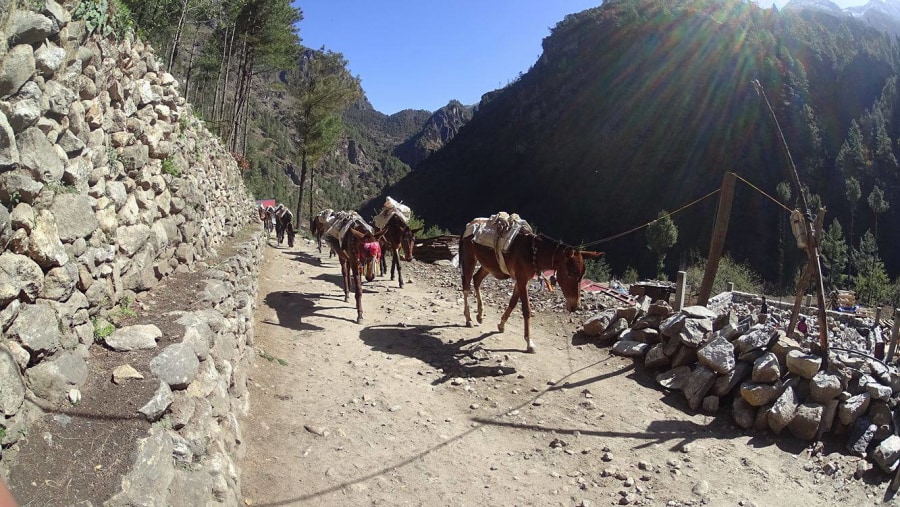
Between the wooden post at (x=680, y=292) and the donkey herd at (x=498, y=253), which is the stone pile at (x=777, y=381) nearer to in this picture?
the donkey herd at (x=498, y=253)

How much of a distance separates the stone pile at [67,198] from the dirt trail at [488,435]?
1.22 metres

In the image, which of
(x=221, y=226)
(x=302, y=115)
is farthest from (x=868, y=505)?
(x=302, y=115)

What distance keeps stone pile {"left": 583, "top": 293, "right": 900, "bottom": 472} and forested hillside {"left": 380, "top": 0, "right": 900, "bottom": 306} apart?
65.7m

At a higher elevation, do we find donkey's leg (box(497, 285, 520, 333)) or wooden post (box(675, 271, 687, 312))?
wooden post (box(675, 271, 687, 312))

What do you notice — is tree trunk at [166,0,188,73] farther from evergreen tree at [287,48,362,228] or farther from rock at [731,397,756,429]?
evergreen tree at [287,48,362,228]

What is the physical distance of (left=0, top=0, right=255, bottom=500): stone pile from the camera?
2.89 metres

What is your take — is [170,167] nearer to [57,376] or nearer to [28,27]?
[28,27]

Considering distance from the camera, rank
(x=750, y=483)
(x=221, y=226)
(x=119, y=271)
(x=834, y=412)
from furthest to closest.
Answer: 1. (x=221, y=226)
2. (x=834, y=412)
3. (x=750, y=483)
4. (x=119, y=271)

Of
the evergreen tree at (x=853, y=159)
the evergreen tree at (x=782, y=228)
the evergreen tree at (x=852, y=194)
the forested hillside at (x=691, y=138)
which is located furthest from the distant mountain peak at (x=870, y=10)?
the evergreen tree at (x=782, y=228)

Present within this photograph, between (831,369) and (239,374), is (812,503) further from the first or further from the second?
(239,374)

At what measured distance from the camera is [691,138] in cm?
9325

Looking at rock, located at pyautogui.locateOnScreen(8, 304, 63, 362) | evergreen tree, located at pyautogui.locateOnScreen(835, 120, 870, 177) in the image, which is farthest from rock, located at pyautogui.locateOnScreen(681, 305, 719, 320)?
evergreen tree, located at pyautogui.locateOnScreen(835, 120, 870, 177)

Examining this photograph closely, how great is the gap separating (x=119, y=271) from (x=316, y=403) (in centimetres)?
257

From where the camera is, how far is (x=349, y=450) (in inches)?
198
